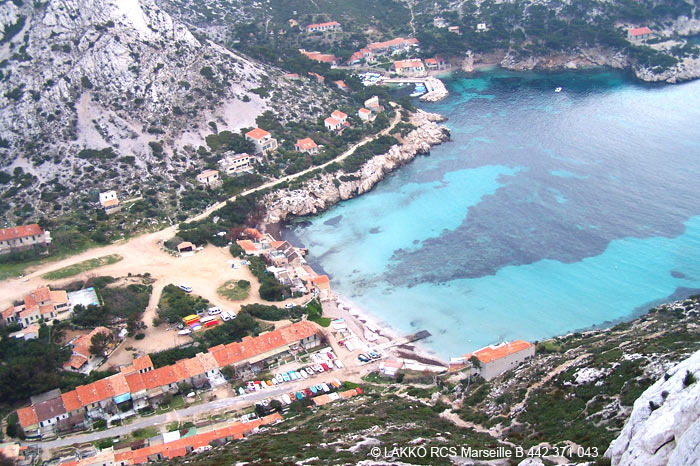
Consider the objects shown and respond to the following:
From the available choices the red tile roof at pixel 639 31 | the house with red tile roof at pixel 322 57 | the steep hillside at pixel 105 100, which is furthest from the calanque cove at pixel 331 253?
the house with red tile roof at pixel 322 57

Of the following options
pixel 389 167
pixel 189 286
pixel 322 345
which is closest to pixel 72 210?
pixel 189 286

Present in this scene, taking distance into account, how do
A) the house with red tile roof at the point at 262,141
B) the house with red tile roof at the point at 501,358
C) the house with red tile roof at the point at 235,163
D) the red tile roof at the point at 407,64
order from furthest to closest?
the red tile roof at the point at 407,64
the house with red tile roof at the point at 262,141
the house with red tile roof at the point at 235,163
the house with red tile roof at the point at 501,358

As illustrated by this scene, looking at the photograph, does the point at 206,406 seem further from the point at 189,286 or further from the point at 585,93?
the point at 585,93

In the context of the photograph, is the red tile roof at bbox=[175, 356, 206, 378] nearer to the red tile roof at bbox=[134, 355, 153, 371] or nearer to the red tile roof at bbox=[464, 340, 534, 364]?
the red tile roof at bbox=[134, 355, 153, 371]

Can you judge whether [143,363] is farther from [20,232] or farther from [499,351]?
[499,351]

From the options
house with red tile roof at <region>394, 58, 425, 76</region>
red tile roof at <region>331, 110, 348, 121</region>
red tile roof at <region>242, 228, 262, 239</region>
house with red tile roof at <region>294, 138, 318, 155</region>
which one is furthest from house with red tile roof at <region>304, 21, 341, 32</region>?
red tile roof at <region>242, 228, 262, 239</region>

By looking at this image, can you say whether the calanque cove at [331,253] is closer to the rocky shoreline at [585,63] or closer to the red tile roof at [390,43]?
the rocky shoreline at [585,63]
